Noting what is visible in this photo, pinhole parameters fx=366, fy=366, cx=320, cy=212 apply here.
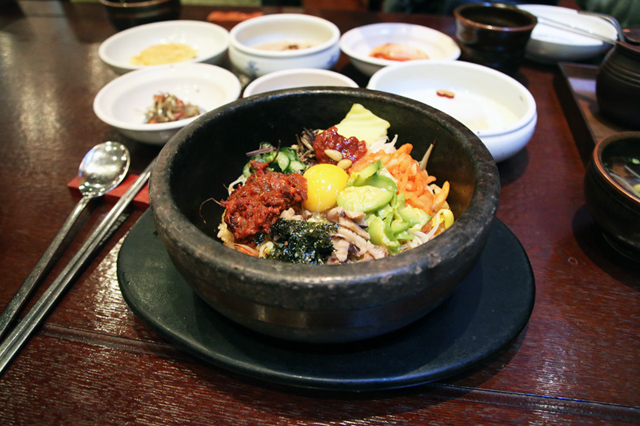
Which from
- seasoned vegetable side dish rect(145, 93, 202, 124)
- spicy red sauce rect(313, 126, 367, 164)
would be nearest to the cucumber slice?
spicy red sauce rect(313, 126, 367, 164)

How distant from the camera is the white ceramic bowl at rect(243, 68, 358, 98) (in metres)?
2.23

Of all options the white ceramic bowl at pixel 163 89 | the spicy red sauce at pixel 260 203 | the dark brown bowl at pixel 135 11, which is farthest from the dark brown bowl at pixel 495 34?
the dark brown bowl at pixel 135 11

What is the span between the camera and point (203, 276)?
932 mm

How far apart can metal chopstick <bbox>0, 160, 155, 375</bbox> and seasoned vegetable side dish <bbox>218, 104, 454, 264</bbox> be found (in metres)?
0.54

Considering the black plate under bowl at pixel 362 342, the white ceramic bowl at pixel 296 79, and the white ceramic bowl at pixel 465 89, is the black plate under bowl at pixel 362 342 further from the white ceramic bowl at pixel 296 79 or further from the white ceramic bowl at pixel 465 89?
the white ceramic bowl at pixel 296 79

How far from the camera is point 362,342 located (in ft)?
3.63

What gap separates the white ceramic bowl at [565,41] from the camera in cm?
274

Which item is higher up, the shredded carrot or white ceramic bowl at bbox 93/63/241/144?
the shredded carrot

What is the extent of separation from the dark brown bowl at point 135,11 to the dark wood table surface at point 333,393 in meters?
2.05

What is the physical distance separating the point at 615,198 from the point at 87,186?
229cm

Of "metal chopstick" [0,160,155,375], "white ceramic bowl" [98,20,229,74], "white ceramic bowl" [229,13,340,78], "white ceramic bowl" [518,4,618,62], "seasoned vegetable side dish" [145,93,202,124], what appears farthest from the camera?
"white ceramic bowl" [98,20,229,74]

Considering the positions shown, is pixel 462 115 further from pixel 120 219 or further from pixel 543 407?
pixel 120 219

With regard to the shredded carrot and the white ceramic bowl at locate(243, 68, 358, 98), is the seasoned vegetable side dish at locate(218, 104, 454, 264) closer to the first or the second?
the shredded carrot

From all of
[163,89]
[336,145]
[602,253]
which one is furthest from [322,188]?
[163,89]
